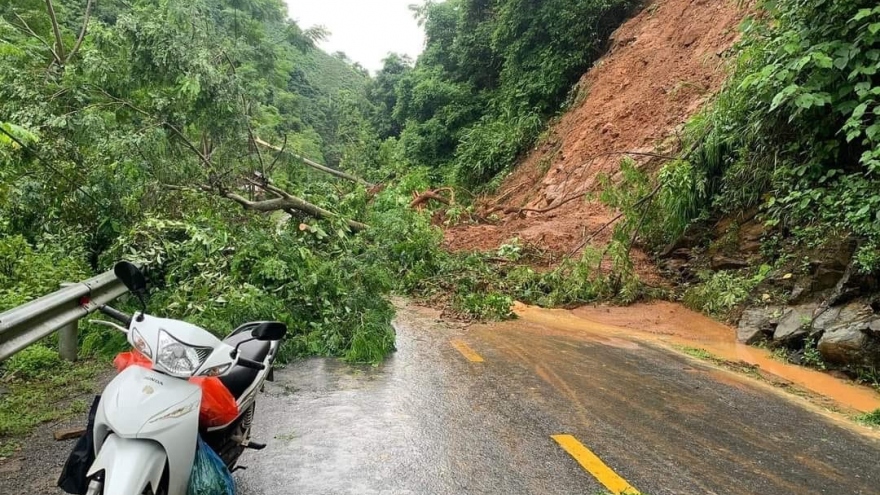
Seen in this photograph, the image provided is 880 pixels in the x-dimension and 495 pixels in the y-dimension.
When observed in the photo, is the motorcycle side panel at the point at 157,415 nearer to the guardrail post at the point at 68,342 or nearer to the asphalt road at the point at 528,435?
the asphalt road at the point at 528,435

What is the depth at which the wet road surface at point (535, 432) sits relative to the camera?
11.2ft

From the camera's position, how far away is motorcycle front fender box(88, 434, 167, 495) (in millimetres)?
2217

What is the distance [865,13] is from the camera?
23.0ft

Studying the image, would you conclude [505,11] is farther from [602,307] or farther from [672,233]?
[602,307]

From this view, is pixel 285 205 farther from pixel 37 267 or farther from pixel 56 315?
pixel 56 315

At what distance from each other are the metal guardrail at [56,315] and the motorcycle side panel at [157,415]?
0.76m

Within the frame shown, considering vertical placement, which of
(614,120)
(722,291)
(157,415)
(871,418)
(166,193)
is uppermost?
(614,120)

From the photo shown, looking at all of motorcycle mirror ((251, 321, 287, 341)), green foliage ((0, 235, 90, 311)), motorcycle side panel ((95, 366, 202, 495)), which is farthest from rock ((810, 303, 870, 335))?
green foliage ((0, 235, 90, 311))

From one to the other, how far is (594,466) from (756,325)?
571 cm

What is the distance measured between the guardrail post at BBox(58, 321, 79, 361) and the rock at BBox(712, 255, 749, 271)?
9.63m

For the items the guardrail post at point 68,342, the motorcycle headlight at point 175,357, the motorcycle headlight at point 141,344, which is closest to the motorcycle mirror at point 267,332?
the motorcycle headlight at point 175,357

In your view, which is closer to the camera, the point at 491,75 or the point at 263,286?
the point at 263,286

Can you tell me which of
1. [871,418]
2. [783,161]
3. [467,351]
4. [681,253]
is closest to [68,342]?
[467,351]

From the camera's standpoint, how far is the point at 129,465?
227 cm
